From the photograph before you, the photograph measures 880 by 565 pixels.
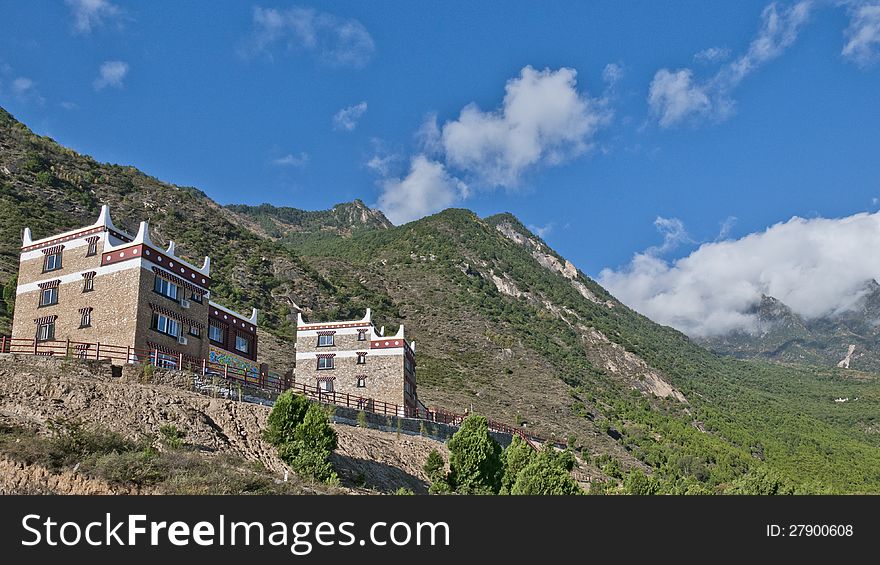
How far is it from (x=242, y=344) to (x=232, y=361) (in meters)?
2.19

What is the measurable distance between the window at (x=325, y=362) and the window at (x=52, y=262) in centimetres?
2080

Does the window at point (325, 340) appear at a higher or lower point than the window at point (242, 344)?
higher

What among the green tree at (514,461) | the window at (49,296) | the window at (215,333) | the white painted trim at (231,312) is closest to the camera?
the green tree at (514,461)

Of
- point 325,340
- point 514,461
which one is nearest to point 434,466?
point 514,461

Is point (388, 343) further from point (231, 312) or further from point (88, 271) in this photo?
point (88, 271)

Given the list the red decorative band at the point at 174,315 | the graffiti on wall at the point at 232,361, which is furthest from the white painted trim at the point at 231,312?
the red decorative band at the point at 174,315

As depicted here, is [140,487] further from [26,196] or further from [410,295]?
[410,295]

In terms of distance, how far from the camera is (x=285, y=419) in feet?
117

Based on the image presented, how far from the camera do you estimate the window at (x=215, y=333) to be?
49.8 m

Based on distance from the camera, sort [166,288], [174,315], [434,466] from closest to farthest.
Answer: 1. [434,466]
2. [166,288]
3. [174,315]

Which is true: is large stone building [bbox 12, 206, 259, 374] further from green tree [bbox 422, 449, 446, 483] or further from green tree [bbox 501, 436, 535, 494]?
green tree [bbox 501, 436, 535, 494]

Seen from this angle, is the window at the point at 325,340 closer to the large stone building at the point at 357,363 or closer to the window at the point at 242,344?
the large stone building at the point at 357,363

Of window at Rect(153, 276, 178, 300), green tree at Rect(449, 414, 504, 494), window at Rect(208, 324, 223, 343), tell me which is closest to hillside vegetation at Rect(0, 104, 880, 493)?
green tree at Rect(449, 414, 504, 494)
